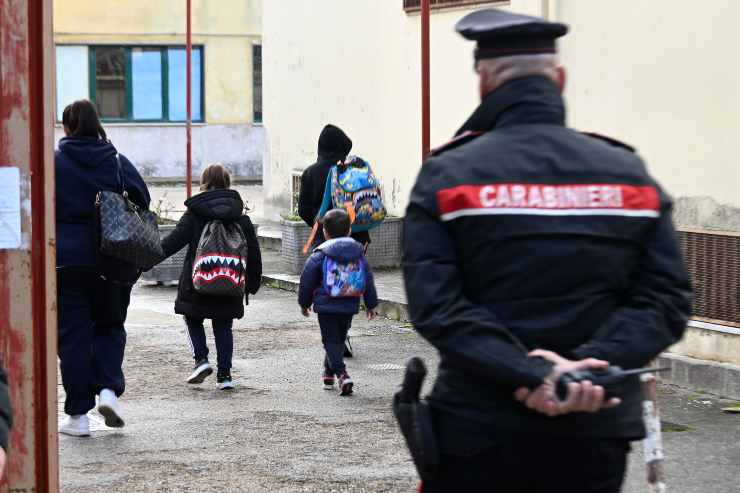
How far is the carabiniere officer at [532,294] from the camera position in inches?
130

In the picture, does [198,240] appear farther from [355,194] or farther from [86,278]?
[355,194]

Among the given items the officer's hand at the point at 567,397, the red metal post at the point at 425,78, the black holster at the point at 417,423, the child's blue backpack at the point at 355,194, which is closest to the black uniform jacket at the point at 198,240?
the child's blue backpack at the point at 355,194

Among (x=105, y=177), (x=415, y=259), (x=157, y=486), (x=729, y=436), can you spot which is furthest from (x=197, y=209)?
(x=415, y=259)

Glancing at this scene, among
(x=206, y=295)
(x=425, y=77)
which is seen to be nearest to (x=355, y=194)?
(x=425, y=77)

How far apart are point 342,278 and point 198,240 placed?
980 mm

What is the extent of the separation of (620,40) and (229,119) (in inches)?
909

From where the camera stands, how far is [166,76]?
3281 centimetres

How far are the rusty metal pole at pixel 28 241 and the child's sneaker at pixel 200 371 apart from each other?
413 centimetres

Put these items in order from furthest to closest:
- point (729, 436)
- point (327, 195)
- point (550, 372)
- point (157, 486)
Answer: point (327, 195)
point (729, 436)
point (157, 486)
point (550, 372)

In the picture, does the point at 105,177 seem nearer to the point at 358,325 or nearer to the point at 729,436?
the point at 729,436

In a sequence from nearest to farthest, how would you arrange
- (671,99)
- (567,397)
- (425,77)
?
(567,397)
(671,99)
(425,77)

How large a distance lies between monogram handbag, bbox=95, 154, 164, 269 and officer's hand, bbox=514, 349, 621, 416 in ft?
15.5

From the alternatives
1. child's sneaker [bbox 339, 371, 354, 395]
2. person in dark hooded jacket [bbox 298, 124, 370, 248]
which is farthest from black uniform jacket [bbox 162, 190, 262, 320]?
person in dark hooded jacket [bbox 298, 124, 370, 248]

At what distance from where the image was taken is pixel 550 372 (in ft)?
10.7
